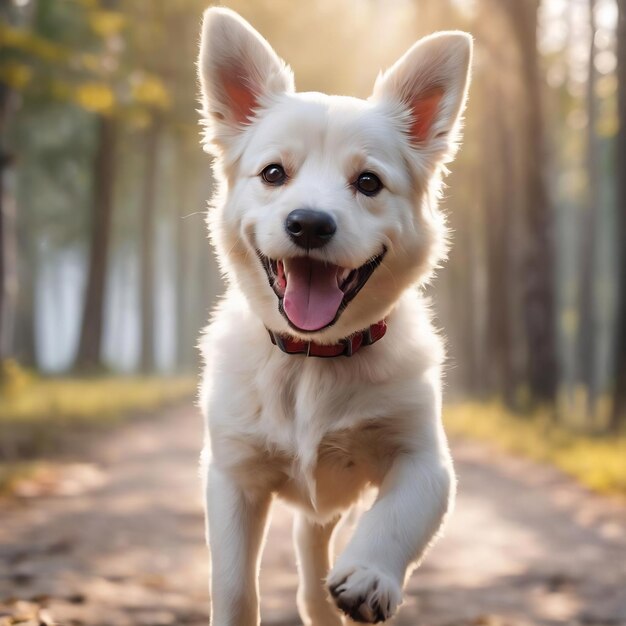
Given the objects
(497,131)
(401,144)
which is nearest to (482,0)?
(497,131)

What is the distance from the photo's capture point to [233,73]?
Result: 405cm

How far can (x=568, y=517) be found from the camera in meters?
7.46

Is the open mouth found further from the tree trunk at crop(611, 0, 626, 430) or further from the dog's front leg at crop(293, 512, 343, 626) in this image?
the tree trunk at crop(611, 0, 626, 430)

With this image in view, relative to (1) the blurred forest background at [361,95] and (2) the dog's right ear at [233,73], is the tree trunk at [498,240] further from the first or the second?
(2) the dog's right ear at [233,73]

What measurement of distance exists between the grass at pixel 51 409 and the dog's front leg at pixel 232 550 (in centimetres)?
438

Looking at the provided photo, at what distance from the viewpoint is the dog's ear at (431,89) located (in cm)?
384

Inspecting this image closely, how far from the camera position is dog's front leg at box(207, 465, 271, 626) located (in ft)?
11.4

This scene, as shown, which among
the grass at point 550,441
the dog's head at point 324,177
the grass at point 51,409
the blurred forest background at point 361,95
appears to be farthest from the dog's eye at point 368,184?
the blurred forest background at point 361,95

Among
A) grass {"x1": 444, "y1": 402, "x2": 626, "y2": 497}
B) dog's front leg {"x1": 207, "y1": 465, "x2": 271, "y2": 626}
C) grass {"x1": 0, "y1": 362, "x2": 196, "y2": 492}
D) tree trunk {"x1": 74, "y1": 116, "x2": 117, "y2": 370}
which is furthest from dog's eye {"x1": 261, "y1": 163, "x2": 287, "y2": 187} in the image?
tree trunk {"x1": 74, "y1": 116, "x2": 117, "y2": 370}

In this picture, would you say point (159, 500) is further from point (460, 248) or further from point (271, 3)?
point (460, 248)

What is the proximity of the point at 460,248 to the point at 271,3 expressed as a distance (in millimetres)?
8215

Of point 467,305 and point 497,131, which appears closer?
point 497,131

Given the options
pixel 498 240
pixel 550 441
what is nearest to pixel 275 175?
pixel 550 441

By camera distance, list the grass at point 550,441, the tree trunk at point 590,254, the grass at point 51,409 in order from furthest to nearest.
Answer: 1. the tree trunk at point 590,254
2. the grass at point 51,409
3. the grass at point 550,441
